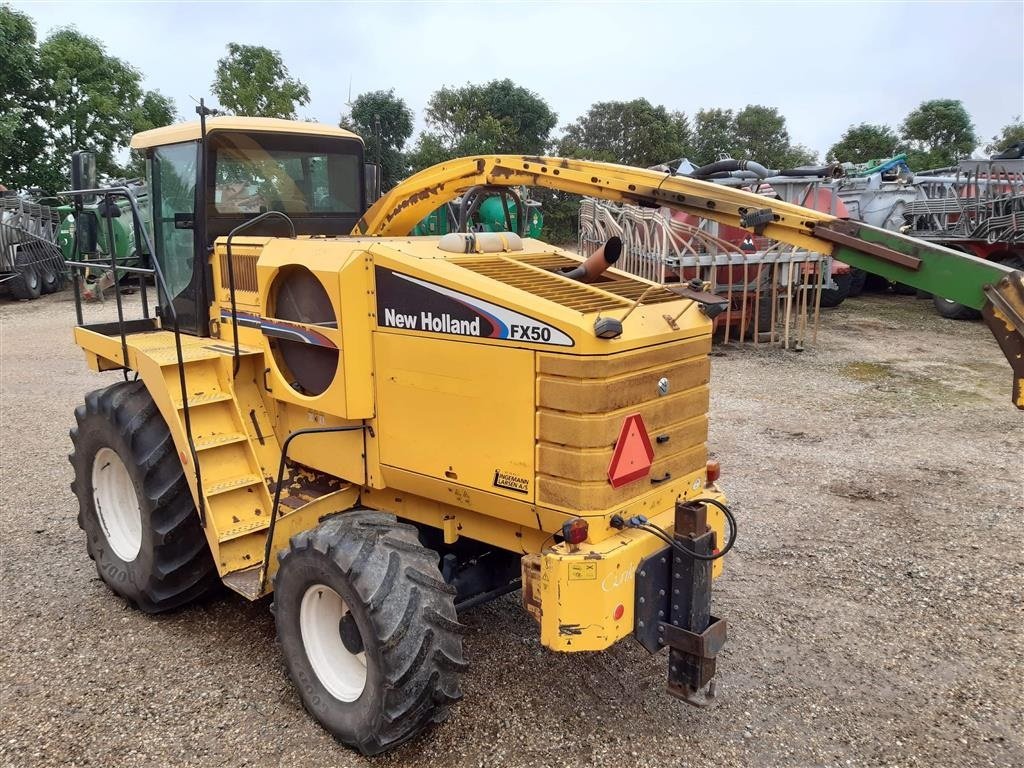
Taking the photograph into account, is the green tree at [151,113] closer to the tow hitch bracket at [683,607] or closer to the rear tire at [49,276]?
the rear tire at [49,276]

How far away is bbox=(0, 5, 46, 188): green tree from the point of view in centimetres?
2119

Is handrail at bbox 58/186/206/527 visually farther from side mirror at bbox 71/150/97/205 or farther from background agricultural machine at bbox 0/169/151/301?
background agricultural machine at bbox 0/169/151/301

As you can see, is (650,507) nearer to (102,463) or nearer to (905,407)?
(102,463)

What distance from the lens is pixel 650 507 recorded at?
3.22 m

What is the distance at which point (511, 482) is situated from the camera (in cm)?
299

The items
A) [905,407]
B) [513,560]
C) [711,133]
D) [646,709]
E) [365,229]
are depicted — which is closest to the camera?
[646,709]

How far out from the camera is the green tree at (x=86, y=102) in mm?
22312

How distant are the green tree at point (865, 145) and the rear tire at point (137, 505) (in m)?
40.4

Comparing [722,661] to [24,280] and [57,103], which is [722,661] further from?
[57,103]

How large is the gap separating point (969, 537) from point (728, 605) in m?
2.09

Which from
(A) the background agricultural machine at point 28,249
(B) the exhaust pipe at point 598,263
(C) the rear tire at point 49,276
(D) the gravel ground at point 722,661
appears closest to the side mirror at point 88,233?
(D) the gravel ground at point 722,661

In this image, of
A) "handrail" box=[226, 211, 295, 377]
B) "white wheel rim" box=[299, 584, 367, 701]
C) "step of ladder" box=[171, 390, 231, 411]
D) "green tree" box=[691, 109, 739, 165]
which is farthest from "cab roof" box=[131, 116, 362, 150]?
"green tree" box=[691, 109, 739, 165]

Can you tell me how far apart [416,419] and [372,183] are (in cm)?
216

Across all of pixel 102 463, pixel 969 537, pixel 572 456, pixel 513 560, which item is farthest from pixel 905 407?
pixel 102 463
